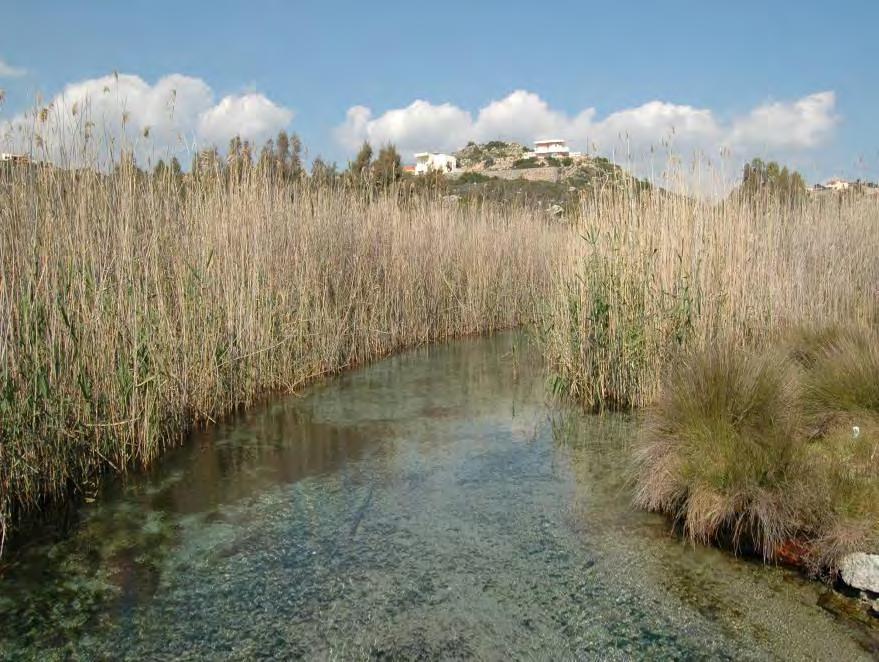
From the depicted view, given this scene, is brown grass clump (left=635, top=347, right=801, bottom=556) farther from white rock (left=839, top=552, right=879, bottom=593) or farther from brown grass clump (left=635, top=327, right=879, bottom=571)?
white rock (left=839, top=552, right=879, bottom=593)

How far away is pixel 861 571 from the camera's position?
2.43m

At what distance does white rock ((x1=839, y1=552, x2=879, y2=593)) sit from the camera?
2.39 metres

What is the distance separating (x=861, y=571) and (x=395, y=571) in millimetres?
1747

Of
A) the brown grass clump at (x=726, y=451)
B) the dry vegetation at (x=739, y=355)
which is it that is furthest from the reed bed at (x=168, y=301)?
the brown grass clump at (x=726, y=451)

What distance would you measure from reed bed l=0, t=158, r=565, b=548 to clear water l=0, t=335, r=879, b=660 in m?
0.36

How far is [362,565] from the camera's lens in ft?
9.27

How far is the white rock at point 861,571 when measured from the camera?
7.83 feet

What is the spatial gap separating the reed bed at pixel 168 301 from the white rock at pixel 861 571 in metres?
3.34

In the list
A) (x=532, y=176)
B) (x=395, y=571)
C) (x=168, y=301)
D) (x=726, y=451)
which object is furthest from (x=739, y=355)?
(x=532, y=176)

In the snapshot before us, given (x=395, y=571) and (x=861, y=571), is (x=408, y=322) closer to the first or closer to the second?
(x=395, y=571)

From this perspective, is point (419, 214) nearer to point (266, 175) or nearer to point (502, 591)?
point (266, 175)

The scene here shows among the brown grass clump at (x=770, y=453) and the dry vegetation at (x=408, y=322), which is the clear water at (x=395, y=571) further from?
the dry vegetation at (x=408, y=322)

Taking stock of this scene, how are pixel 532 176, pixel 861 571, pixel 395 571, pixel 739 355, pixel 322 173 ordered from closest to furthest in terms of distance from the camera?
1. pixel 861 571
2. pixel 395 571
3. pixel 739 355
4. pixel 322 173
5. pixel 532 176

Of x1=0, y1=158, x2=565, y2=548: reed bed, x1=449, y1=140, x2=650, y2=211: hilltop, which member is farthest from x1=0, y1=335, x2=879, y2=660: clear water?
x1=449, y1=140, x2=650, y2=211: hilltop
